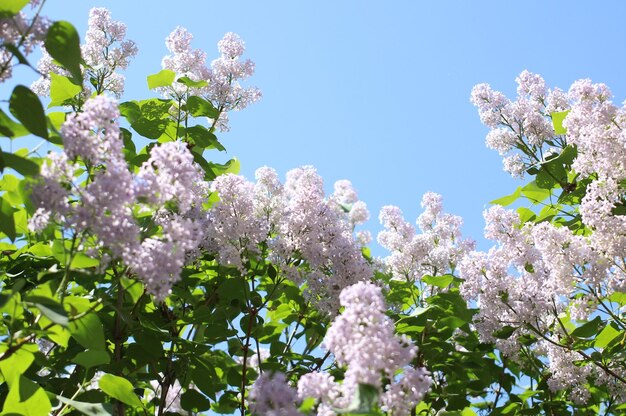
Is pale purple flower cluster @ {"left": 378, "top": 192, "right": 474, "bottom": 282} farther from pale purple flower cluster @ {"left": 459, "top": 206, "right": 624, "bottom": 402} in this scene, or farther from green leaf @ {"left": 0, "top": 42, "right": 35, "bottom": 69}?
green leaf @ {"left": 0, "top": 42, "right": 35, "bottom": 69}

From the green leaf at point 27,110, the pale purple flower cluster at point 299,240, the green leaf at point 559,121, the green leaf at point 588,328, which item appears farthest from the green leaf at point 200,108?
the green leaf at point 588,328

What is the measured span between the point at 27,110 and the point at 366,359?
1279mm

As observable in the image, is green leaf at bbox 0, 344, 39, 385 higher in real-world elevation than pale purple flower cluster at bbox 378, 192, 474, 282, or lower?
lower

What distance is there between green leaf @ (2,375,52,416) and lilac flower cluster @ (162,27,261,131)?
267 cm

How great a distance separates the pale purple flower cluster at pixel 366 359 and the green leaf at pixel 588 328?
2131 mm

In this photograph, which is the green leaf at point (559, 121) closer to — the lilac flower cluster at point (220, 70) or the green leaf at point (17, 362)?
the lilac flower cluster at point (220, 70)

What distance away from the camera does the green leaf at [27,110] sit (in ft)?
7.07

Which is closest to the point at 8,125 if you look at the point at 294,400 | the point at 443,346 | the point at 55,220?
the point at 55,220

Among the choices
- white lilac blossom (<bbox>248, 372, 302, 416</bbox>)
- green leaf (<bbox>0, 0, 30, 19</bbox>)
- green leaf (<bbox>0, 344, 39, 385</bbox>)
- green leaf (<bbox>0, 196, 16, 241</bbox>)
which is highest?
green leaf (<bbox>0, 0, 30, 19</bbox>)

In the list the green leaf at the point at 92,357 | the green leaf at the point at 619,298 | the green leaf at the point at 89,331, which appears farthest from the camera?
the green leaf at the point at 619,298

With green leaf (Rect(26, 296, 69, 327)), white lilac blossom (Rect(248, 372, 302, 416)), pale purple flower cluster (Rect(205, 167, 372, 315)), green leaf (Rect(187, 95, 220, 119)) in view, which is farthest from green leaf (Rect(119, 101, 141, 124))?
white lilac blossom (Rect(248, 372, 302, 416))

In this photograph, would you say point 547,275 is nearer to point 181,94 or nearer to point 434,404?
point 434,404

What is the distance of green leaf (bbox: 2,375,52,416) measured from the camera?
2.39 meters

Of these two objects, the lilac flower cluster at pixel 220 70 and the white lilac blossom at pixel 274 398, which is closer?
the white lilac blossom at pixel 274 398
